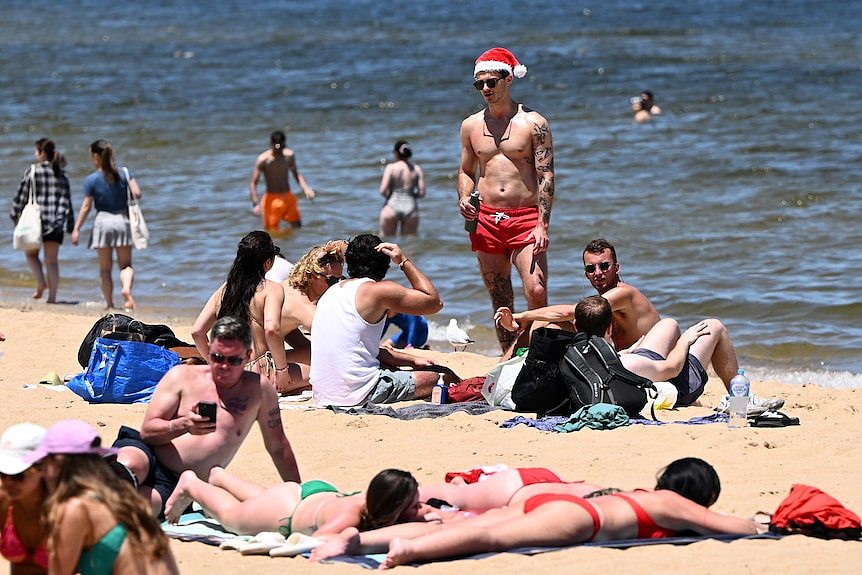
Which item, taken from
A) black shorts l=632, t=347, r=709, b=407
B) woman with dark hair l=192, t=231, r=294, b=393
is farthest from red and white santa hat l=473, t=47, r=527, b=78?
black shorts l=632, t=347, r=709, b=407

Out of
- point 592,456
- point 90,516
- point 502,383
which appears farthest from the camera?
point 502,383

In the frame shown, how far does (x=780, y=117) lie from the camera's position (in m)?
21.1

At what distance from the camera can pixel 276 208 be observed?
14.9 meters

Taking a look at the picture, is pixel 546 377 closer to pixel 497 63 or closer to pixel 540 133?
pixel 540 133

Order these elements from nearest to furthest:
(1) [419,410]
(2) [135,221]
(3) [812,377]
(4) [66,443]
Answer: (4) [66,443], (1) [419,410], (3) [812,377], (2) [135,221]

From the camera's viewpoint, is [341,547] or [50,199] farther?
[50,199]

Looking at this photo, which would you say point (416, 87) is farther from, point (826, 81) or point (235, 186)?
point (235, 186)

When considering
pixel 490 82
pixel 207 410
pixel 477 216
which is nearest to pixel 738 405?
pixel 477 216

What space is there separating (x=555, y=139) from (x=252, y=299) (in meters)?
13.6

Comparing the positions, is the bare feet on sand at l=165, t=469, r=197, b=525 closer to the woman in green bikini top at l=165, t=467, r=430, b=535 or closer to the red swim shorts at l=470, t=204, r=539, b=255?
the woman in green bikini top at l=165, t=467, r=430, b=535

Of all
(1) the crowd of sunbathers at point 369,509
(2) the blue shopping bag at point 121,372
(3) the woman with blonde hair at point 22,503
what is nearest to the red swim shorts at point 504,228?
(2) the blue shopping bag at point 121,372

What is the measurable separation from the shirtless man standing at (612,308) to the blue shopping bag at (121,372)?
2.03 metres

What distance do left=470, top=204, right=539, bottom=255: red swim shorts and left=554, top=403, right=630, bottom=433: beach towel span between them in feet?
5.45

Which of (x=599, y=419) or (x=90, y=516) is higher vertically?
(x=90, y=516)
